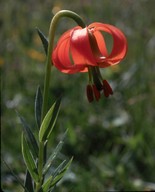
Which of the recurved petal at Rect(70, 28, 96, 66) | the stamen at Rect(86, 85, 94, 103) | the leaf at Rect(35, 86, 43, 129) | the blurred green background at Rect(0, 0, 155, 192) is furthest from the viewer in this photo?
the blurred green background at Rect(0, 0, 155, 192)

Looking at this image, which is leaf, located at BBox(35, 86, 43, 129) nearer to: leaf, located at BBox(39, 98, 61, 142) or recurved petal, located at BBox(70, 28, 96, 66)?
leaf, located at BBox(39, 98, 61, 142)

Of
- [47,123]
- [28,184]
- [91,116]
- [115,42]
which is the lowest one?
[91,116]

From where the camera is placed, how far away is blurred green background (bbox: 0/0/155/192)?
2.08 meters

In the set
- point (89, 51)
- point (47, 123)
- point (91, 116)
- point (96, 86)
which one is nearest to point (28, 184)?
point (47, 123)

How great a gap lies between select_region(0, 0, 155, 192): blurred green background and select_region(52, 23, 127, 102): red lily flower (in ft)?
2.23

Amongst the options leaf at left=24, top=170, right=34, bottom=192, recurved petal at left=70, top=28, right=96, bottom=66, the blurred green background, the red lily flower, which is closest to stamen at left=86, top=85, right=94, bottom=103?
the red lily flower

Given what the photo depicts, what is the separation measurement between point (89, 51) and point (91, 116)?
1466 millimetres

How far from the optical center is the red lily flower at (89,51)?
108 centimetres

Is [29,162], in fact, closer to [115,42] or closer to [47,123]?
[47,123]

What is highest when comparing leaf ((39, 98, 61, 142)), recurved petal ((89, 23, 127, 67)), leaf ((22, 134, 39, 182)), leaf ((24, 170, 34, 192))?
recurved petal ((89, 23, 127, 67))

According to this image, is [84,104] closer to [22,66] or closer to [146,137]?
[146,137]

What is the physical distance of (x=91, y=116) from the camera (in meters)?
2.53

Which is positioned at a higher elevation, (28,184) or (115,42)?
(115,42)

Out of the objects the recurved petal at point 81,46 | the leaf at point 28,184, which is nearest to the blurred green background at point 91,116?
the leaf at point 28,184
